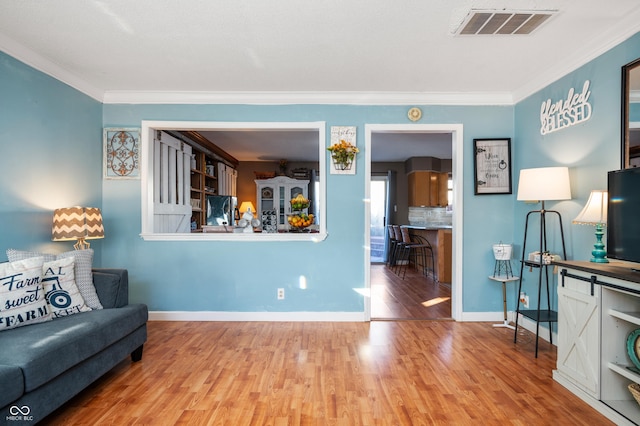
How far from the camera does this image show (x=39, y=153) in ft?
9.48

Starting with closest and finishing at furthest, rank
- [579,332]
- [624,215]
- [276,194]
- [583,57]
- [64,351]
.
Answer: [64,351], [624,215], [579,332], [583,57], [276,194]

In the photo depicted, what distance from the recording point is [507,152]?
3746 millimetres

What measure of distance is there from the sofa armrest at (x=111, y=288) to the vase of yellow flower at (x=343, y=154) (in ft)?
7.56

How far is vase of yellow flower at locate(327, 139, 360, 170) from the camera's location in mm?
3645

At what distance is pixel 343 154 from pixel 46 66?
2808 mm

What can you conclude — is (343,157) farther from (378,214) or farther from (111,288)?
(378,214)

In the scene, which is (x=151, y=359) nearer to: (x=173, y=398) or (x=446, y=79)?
(x=173, y=398)

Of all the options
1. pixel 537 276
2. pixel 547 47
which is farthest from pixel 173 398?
pixel 547 47

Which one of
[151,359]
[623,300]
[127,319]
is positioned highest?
[623,300]

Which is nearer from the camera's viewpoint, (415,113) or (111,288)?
(111,288)

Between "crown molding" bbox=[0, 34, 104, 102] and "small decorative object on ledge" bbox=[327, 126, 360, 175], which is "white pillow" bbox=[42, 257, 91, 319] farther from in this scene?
"small decorative object on ledge" bbox=[327, 126, 360, 175]

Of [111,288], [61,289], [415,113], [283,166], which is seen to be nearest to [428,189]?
[283,166]

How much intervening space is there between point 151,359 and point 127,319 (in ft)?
1.69

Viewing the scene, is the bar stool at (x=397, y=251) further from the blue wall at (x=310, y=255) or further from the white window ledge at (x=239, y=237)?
the white window ledge at (x=239, y=237)
